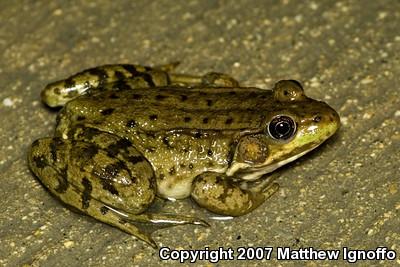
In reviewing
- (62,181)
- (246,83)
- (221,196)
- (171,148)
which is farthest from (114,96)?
(246,83)

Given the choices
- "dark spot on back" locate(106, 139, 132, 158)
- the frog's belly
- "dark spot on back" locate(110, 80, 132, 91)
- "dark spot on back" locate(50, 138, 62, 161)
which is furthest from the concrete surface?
"dark spot on back" locate(110, 80, 132, 91)

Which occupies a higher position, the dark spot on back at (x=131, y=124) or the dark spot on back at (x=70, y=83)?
Answer: the dark spot on back at (x=70, y=83)

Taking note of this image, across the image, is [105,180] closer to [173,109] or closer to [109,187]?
[109,187]

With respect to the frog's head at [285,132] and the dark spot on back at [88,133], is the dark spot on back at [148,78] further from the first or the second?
the frog's head at [285,132]

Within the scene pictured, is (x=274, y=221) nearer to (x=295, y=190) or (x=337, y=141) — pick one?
(x=295, y=190)

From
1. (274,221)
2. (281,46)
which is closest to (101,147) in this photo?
(274,221)

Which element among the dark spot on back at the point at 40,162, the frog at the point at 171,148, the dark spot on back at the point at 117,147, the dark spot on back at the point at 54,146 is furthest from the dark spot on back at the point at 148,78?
the dark spot on back at the point at 40,162

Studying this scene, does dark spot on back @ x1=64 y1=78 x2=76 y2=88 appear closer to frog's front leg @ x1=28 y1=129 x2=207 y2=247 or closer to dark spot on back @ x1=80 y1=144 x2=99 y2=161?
frog's front leg @ x1=28 y1=129 x2=207 y2=247
